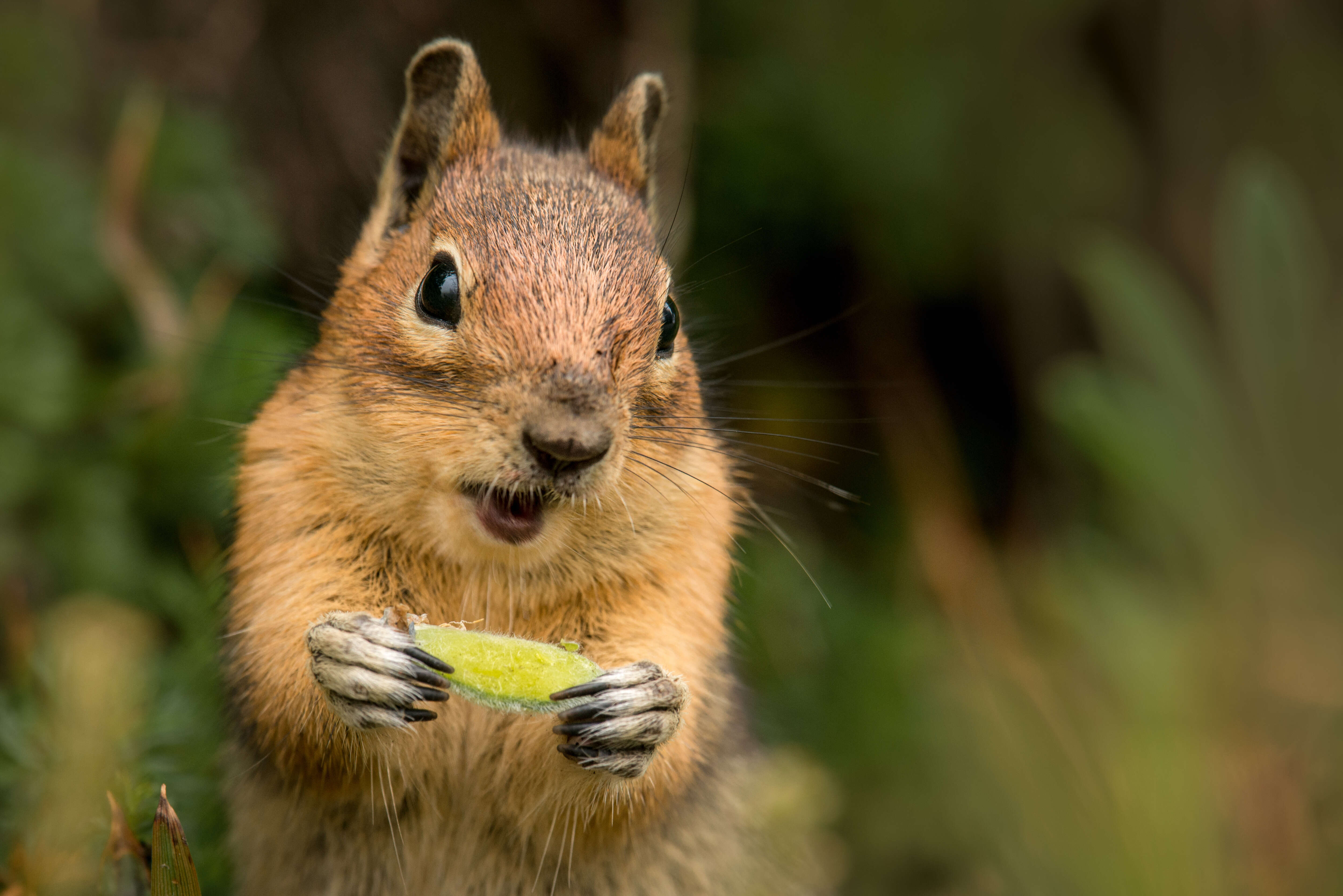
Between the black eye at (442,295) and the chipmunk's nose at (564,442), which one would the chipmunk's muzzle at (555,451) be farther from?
the black eye at (442,295)

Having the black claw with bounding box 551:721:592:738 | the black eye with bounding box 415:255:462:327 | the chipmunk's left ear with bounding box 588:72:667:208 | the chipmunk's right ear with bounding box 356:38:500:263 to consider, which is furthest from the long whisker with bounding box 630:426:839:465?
the chipmunk's right ear with bounding box 356:38:500:263

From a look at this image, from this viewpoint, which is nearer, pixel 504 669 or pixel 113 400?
pixel 504 669

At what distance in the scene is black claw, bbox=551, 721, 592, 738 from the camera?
1.80m

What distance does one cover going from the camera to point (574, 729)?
1809 millimetres

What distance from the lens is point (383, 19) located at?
4297mm

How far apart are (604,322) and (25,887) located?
1288 millimetres

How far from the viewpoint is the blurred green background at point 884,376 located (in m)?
1.10

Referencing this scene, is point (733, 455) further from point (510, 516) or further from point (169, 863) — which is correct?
point (169, 863)

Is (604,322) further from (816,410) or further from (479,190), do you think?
(816,410)

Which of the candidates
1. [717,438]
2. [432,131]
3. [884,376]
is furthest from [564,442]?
[884,376]

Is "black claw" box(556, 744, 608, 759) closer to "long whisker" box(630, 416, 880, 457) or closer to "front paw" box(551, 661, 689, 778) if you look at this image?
"front paw" box(551, 661, 689, 778)

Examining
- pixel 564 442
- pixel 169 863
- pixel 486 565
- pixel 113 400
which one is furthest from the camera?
pixel 113 400

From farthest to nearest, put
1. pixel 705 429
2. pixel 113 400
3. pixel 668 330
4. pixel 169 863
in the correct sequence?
pixel 113 400 < pixel 705 429 < pixel 668 330 < pixel 169 863

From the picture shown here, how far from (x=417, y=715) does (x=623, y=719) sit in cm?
33
